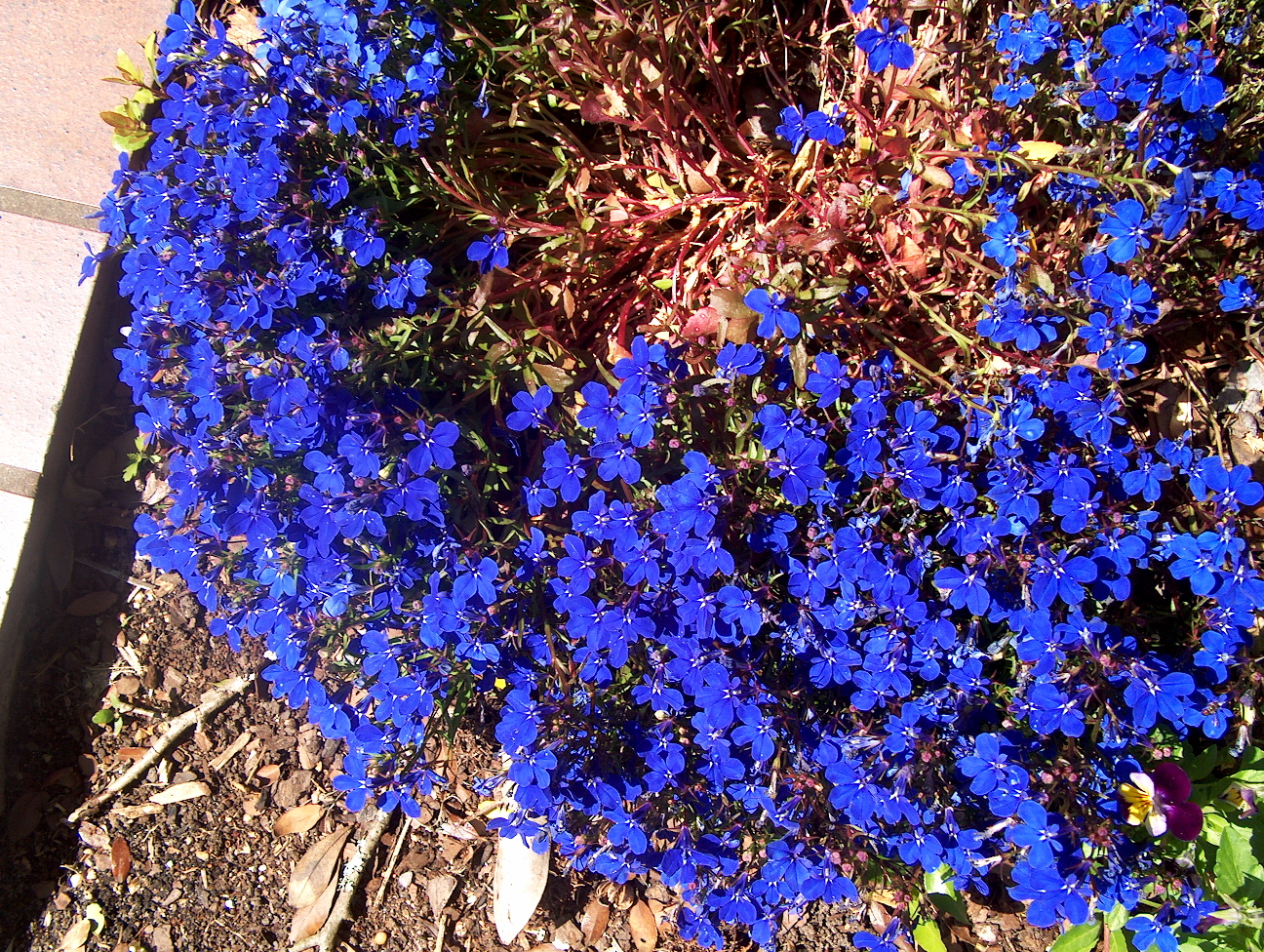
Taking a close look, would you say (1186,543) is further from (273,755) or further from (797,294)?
→ (273,755)

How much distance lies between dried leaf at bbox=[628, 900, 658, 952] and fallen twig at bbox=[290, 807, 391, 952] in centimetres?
73

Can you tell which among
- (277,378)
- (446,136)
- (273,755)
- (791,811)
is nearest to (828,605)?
(791,811)

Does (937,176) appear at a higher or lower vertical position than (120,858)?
higher

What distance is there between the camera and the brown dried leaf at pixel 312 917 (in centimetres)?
247

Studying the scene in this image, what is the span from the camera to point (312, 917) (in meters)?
2.48

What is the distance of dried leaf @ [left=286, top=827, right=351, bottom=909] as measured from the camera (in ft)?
8.21

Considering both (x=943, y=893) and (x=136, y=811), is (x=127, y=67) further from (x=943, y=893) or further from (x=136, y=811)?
(x=943, y=893)

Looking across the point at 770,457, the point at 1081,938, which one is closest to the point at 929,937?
the point at 1081,938

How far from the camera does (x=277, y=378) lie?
1873 millimetres

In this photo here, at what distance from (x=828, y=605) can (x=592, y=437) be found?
0.65 m

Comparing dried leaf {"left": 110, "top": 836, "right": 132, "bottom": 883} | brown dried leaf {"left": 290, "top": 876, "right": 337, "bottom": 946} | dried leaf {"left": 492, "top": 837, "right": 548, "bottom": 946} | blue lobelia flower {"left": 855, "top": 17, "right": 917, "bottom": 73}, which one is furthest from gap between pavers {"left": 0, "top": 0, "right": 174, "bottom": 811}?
blue lobelia flower {"left": 855, "top": 17, "right": 917, "bottom": 73}

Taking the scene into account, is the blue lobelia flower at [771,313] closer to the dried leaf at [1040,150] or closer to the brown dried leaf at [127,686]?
the dried leaf at [1040,150]

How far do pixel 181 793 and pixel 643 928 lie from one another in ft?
4.54

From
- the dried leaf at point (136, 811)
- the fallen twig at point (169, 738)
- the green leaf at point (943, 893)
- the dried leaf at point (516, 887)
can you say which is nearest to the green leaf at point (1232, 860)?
the green leaf at point (943, 893)
